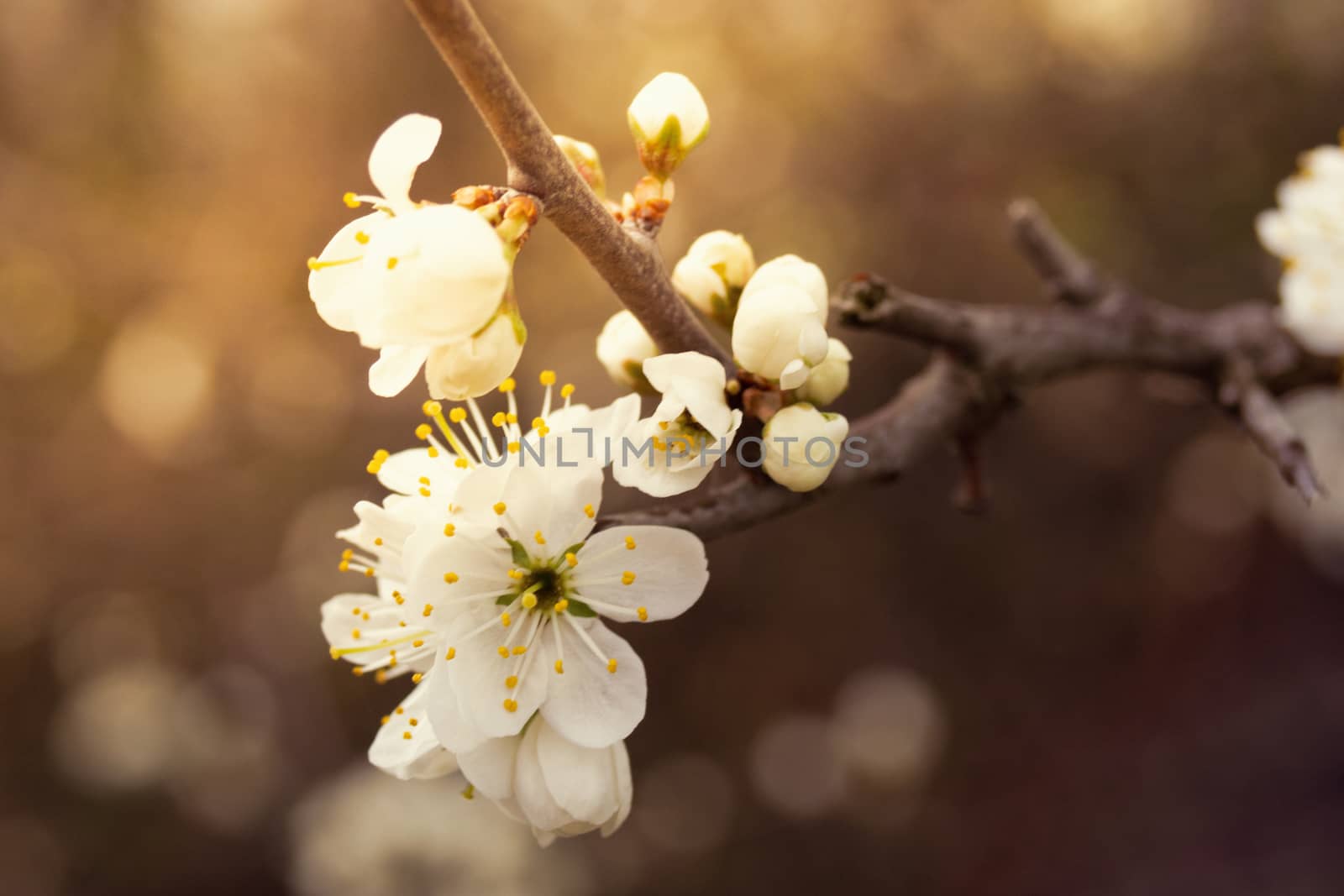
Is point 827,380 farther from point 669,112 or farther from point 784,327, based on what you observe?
point 669,112

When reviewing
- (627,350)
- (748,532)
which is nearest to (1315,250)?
(627,350)

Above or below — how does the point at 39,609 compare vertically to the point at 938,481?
above

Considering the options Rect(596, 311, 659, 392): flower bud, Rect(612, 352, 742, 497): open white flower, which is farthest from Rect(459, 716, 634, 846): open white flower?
Rect(596, 311, 659, 392): flower bud

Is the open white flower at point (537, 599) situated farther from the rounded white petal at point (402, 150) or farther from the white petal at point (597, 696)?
the rounded white petal at point (402, 150)

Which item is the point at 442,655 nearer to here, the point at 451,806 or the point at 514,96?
the point at 514,96

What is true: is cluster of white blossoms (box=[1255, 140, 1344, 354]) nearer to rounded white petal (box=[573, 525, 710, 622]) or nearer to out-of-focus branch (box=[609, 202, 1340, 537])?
out-of-focus branch (box=[609, 202, 1340, 537])

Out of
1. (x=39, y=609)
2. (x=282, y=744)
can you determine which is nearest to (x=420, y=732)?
(x=282, y=744)
